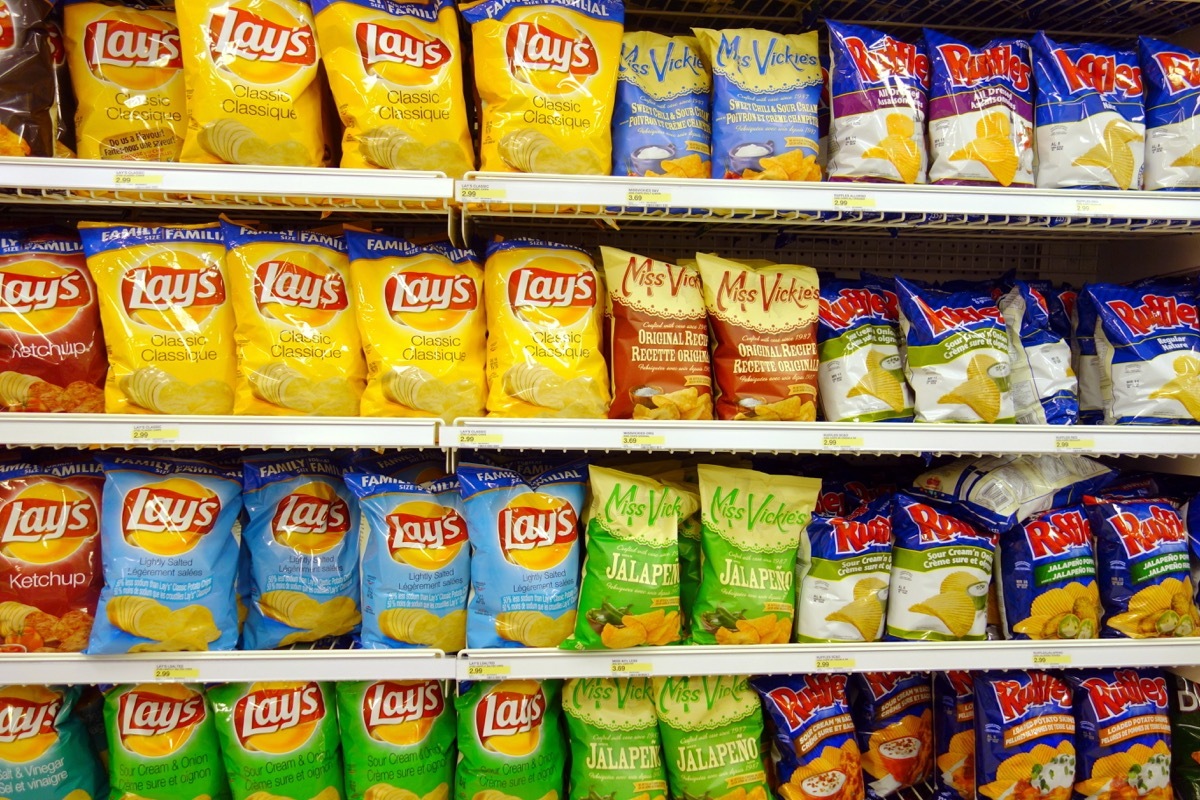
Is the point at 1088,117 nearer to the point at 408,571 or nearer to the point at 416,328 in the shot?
the point at 416,328

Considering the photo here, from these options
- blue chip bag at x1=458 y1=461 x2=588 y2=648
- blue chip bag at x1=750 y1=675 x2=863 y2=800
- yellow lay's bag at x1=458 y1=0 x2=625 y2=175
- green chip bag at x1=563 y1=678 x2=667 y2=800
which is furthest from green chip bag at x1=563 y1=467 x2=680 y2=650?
yellow lay's bag at x1=458 y1=0 x2=625 y2=175

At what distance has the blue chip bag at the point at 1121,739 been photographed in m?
1.38

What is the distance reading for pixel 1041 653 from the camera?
1.36 meters

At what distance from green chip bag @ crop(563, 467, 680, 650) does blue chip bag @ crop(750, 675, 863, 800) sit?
274 mm

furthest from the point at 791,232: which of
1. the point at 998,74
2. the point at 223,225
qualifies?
the point at 223,225

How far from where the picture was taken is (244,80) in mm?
1205

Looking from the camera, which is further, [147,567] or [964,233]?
[964,233]

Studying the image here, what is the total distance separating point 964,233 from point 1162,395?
57 cm

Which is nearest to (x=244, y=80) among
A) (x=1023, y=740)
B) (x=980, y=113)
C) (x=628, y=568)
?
(x=628, y=568)

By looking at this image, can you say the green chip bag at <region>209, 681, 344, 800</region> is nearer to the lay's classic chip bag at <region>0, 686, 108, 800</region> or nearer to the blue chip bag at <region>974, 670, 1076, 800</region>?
the lay's classic chip bag at <region>0, 686, 108, 800</region>

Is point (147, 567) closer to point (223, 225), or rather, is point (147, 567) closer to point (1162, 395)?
point (223, 225)

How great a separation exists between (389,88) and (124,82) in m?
0.52

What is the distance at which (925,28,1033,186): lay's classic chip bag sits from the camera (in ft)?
4.27

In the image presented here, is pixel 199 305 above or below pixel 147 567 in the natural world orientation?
above
